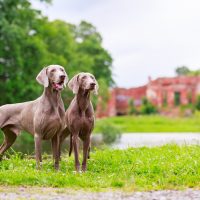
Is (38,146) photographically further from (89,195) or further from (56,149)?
(89,195)

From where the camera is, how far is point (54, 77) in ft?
29.8

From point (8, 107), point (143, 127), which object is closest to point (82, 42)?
point (143, 127)

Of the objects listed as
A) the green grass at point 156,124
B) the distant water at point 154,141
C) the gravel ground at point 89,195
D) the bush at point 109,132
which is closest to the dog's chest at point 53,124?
the gravel ground at point 89,195

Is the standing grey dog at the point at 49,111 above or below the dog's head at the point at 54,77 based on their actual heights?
below

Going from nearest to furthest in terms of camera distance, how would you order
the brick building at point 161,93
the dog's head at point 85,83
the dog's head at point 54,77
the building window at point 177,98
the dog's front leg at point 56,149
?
the dog's head at point 85,83, the dog's head at point 54,77, the dog's front leg at point 56,149, the brick building at point 161,93, the building window at point 177,98

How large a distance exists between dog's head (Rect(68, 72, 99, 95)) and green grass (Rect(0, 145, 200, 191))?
152 cm

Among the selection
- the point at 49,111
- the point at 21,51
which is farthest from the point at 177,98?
the point at 49,111

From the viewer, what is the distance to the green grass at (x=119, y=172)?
8016mm

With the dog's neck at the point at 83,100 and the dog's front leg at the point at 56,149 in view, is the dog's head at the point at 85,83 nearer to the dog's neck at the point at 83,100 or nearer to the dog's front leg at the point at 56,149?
the dog's neck at the point at 83,100

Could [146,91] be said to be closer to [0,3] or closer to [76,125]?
[0,3]

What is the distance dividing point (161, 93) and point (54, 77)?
183 feet

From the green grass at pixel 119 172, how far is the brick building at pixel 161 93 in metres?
51.0

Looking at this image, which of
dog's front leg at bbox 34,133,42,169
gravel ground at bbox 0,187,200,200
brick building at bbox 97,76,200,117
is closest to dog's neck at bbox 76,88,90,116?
dog's front leg at bbox 34,133,42,169

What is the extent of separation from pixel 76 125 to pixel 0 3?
72.7 feet
